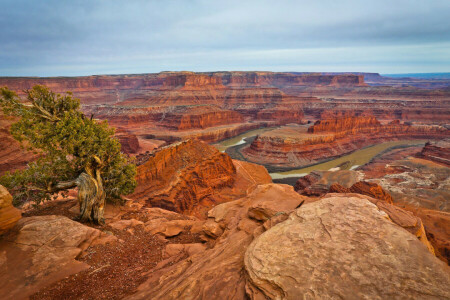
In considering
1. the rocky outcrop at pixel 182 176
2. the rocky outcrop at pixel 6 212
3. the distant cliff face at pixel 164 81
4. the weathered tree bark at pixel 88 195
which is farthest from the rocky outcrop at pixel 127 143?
the distant cliff face at pixel 164 81

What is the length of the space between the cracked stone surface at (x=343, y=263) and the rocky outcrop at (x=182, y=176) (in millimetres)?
18572

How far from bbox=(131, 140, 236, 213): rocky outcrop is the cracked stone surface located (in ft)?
60.9

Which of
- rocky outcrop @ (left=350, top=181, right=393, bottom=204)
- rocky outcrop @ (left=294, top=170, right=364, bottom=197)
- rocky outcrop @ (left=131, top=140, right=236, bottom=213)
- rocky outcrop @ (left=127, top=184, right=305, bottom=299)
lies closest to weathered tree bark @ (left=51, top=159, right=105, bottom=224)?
rocky outcrop @ (left=127, top=184, right=305, bottom=299)

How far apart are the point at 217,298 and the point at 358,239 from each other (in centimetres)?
369

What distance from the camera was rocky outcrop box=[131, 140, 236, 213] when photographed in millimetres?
23906

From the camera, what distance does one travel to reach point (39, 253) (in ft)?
25.0

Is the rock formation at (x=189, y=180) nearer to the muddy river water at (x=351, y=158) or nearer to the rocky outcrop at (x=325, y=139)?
the muddy river water at (x=351, y=158)

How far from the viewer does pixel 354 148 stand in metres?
62.6

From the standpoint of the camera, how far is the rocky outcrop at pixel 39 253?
6613 mm

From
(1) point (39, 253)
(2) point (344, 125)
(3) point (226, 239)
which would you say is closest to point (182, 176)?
(3) point (226, 239)

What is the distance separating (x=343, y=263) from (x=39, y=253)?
904 cm

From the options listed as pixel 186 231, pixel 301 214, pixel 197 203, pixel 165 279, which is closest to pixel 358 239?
pixel 301 214

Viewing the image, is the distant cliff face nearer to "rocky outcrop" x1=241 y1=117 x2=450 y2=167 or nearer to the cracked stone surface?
"rocky outcrop" x1=241 y1=117 x2=450 y2=167

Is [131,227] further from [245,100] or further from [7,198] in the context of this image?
[245,100]
